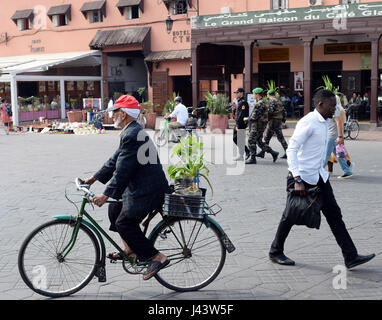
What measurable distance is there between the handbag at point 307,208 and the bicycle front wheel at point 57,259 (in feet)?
5.91

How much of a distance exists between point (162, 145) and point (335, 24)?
345 inches

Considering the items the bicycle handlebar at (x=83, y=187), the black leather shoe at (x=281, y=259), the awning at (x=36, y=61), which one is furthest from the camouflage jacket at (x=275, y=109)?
the awning at (x=36, y=61)

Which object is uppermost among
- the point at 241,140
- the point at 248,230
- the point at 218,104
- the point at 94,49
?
the point at 94,49

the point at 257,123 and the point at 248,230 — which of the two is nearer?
the point at 248,230

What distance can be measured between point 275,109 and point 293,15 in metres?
10.4

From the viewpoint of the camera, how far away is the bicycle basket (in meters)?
4.27

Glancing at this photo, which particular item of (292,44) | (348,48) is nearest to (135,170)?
(348,48)

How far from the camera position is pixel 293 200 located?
4969 millimetres

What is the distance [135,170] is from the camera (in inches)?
167

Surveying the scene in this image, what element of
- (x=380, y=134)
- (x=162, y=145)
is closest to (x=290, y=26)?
(x=380, y=134)

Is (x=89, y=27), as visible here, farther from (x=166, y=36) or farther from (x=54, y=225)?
(x=54, y=225)

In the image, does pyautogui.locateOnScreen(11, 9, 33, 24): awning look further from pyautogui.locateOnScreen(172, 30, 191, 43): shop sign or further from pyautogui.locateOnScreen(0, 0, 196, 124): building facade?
pyautogui.locateOnScreen(172, 30, 191, 43): shop sign

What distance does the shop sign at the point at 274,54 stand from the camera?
27547 millimetres

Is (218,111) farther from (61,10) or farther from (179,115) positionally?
(61,10)
